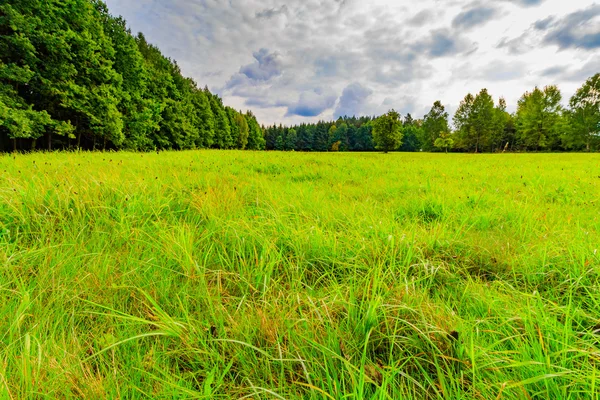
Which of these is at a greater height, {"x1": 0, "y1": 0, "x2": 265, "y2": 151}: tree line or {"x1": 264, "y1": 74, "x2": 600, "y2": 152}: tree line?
{"x1": 264, "y1": 74, "x2": 600, "y2": 152}: tree line

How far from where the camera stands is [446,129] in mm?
54438

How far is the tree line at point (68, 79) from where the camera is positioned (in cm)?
1160

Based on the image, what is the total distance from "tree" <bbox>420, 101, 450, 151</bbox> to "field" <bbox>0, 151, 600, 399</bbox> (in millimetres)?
61756

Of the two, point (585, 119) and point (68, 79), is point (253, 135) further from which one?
point (585, 119)

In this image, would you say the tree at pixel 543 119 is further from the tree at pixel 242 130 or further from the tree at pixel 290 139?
the tree at pixel 290 139

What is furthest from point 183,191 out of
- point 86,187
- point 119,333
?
point 119,333

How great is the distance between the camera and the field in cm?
89

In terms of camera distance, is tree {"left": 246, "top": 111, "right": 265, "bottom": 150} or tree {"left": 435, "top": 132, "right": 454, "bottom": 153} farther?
tree {"left": 246, "top": 111, "right": 265, "bottom": 150}

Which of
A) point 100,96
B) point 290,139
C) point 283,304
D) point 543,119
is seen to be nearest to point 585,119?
point 543,119

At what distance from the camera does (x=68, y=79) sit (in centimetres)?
1396

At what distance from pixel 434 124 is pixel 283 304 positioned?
65623mm

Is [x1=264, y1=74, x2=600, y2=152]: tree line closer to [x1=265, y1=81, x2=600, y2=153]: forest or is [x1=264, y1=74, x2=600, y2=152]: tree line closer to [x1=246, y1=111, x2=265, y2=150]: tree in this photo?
[x1=265, y1=81, x2=600, y2=153]: forest

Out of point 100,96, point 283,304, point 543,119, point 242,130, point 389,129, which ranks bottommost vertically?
point 283,304

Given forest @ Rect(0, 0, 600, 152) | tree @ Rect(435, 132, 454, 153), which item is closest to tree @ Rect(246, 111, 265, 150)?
forest @ Rect(0, 0, 600, 152)
